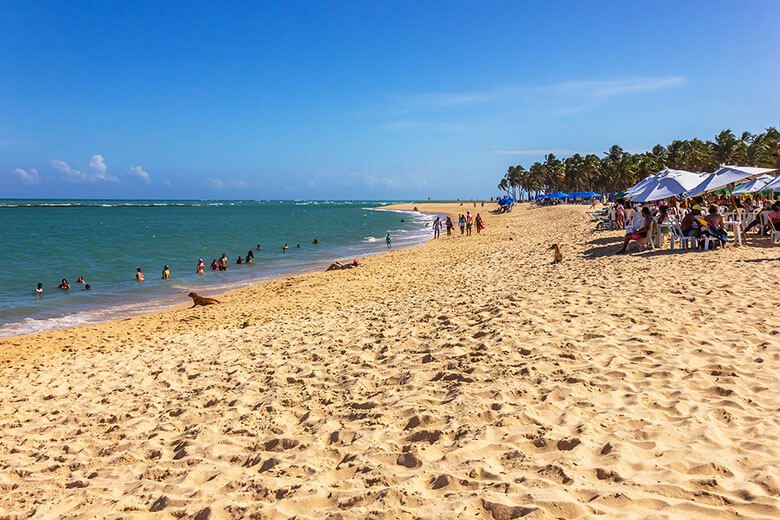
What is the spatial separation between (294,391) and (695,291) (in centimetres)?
634

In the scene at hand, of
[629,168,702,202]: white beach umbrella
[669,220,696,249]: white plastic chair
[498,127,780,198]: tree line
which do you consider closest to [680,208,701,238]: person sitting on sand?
[669,220,696,249]: white plastic chair

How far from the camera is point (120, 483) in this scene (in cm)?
368

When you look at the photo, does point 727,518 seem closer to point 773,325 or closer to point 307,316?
point 773,325

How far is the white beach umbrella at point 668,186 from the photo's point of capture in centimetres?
1370

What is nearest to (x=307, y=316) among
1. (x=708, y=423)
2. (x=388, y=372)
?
(x=388, y=372)

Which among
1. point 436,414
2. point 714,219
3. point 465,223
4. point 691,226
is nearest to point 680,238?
point 691,226

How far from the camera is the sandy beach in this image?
2.89 m

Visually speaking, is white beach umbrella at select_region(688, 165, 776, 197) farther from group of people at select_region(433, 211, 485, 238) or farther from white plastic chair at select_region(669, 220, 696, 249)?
group of people at select_region(433, 211, 485, 238)

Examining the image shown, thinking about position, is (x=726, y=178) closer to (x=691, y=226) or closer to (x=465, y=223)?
(x=691, y=226)

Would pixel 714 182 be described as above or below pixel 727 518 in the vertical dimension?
above

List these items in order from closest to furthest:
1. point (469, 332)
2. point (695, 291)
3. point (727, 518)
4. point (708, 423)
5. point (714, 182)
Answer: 1. point (727, 518)
2. point (708, 423)
3. point (469, 332)
4. point (695, 291)
5. point (714, 182)

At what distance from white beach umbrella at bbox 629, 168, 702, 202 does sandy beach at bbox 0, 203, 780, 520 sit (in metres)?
5.92

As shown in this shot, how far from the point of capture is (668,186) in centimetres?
1410

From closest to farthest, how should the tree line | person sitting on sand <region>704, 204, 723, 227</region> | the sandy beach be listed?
the sandy beach
person sitting on sand <region>704, 204, 723, 227</region>
the tree line
